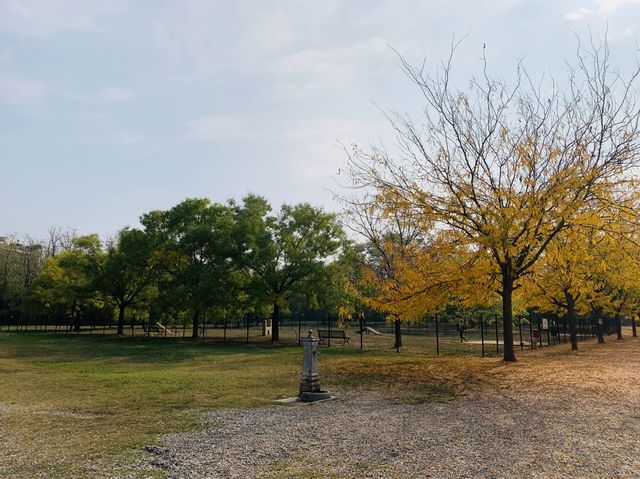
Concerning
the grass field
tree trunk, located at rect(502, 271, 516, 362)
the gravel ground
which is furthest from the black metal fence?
the gravel ground

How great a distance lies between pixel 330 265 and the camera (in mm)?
28500

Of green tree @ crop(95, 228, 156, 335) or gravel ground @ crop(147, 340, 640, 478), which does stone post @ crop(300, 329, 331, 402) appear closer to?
gravel ground @ crop(147, 340, 640, 478)

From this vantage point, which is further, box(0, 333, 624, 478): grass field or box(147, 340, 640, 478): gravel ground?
box(0, 333, 624, 478): grass field

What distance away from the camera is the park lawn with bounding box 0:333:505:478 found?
6.00 metres

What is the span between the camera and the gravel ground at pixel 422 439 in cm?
529

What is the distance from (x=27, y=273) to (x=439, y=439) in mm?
60940

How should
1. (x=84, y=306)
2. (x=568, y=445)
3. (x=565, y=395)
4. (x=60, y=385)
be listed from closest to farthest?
(x=568, y=445)
(x=565, y=395)
(x=60, y=385)
(x=84, y=306)

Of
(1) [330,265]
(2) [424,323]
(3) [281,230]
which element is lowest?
(2) [424,323]

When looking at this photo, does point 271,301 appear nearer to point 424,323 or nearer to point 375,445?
point 375,445

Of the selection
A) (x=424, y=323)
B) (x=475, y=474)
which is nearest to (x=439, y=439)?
(x=475, y=474)

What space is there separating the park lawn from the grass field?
19 millimetres

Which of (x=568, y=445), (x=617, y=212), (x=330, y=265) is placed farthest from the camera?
(x=330, y=265)

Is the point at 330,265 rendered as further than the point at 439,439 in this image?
Yes

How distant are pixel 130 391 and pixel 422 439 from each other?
7.43m
